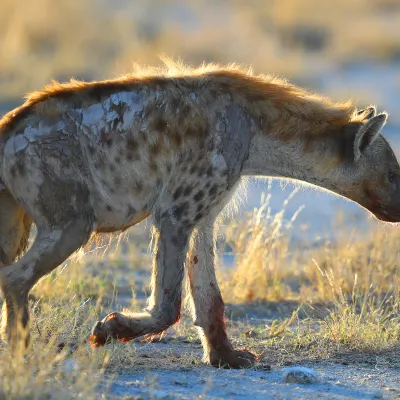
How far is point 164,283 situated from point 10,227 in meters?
0.79

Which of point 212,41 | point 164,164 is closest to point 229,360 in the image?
point 164,164

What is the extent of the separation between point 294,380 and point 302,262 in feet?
11.5

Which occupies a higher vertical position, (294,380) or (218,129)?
(218,129)

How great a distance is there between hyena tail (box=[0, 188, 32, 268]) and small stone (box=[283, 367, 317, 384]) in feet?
4.71

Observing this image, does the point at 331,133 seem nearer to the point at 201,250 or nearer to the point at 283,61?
the point at 201,250

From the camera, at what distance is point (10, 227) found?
595 centimetres

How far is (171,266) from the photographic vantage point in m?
5.95

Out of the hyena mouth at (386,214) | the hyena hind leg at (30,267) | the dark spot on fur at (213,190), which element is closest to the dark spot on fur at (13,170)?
the hyena hind leg at (30,267)

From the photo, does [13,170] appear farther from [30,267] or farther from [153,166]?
[153,166]

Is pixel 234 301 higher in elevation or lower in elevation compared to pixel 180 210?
lower

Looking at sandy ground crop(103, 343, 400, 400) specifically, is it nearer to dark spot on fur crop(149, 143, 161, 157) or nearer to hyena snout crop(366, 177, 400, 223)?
hyena snout crop(366, 177, 400, 223)

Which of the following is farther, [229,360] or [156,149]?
[229,360]

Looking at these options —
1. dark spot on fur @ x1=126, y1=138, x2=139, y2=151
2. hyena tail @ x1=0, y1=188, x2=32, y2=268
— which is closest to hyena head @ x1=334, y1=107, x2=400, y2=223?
dark spot on fur @ x1=126, y1=138, x2=139, y2=151

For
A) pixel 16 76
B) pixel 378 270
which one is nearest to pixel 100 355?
pixel 378 270
